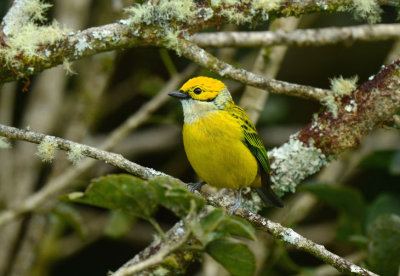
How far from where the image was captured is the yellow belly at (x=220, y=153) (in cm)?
267

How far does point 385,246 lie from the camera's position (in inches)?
90.0

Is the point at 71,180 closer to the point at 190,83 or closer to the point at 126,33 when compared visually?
the point at 190,83

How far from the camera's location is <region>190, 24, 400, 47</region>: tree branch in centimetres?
307

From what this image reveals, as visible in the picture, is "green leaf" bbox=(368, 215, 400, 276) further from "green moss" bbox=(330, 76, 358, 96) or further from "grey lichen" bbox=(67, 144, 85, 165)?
"grey lichen" bbox=(67, 144, 85, 165)

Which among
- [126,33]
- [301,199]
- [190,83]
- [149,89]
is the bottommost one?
[301,199]

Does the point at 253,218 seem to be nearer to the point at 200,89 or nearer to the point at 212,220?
the point at 212,220

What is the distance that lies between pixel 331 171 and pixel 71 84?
97.1 inches

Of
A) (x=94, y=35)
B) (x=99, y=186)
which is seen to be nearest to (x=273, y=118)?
(x=94, y=35)

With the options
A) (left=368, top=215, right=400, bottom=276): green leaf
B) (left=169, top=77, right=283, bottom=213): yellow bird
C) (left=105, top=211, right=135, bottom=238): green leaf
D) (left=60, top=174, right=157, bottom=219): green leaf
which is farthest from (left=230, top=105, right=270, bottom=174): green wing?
(left=60, top=174, right=157, bottom=219): green leaf

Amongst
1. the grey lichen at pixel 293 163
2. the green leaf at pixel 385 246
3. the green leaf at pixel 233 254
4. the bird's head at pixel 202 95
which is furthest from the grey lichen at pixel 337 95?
the green leaf at pixel 233 254

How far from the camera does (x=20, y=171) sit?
3.72 metres

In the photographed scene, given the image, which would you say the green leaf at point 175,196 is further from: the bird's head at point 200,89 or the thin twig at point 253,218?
the bird's head at point 200,89

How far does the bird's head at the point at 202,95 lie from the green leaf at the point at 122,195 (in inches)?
54.6

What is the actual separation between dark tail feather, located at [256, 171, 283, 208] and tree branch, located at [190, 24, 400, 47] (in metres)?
0.85
